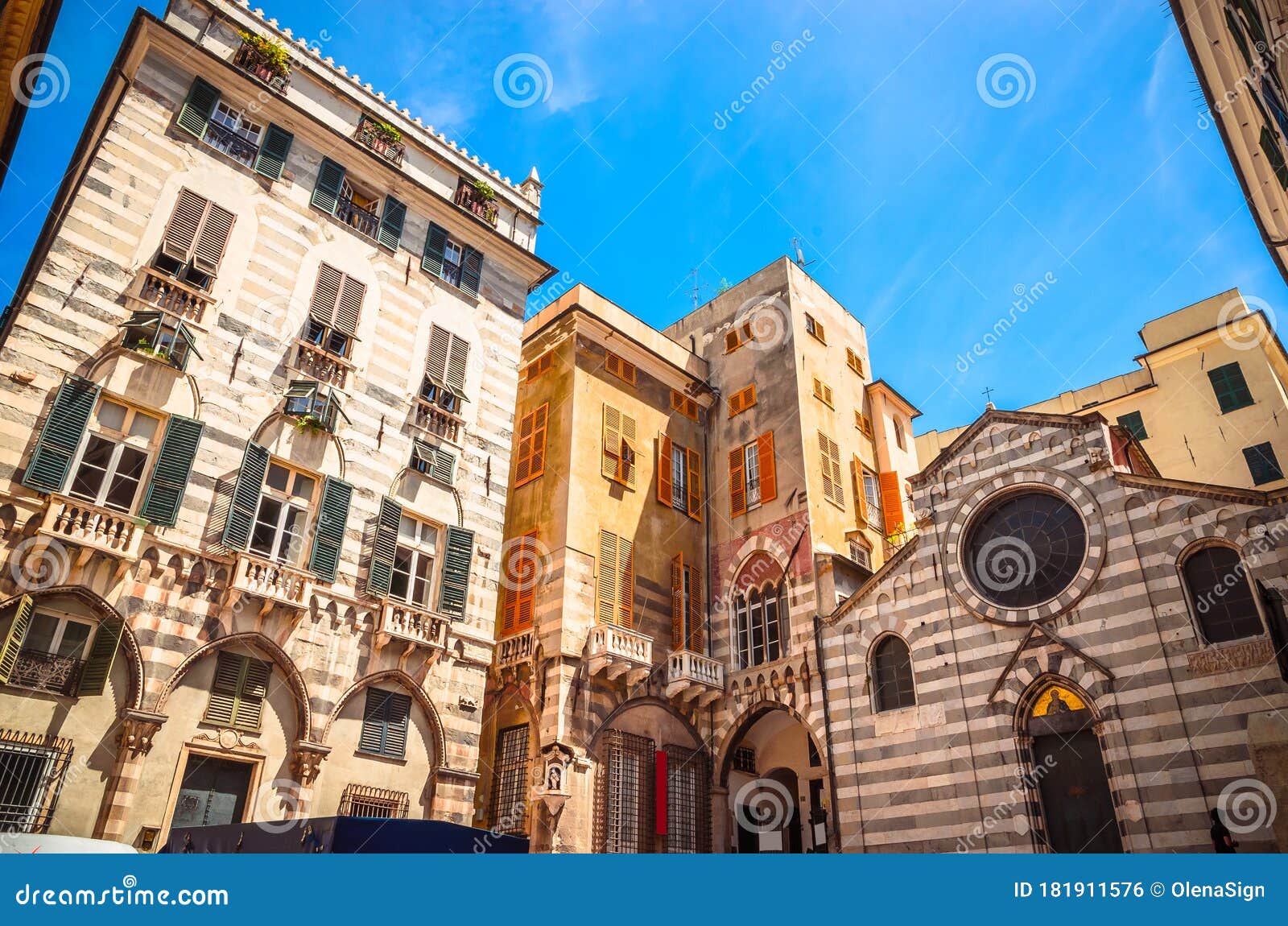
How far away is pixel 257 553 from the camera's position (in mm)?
16219

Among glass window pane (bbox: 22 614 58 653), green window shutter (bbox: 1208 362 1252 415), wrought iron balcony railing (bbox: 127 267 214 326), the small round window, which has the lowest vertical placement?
glass window pane (bbox: 22 614 58 653)

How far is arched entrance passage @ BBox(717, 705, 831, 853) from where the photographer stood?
78.2 feet

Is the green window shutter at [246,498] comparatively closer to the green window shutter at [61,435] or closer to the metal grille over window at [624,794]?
the green window shutter at [61,435]

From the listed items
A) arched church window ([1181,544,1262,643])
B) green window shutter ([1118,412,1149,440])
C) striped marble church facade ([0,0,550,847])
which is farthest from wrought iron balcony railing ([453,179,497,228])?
green window shutter ([1118,412,1149,440])

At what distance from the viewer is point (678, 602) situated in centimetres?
2580

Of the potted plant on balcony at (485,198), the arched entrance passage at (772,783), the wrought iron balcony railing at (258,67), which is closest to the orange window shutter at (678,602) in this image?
the arched entrance passage at (772,783)

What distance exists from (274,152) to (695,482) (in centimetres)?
1574

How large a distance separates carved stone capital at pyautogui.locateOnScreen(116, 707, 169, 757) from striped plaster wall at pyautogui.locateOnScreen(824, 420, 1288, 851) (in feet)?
50.6

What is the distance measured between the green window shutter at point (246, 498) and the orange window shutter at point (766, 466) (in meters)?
15.0

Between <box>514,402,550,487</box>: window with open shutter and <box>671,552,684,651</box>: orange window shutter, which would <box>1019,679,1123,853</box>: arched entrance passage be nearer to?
<box>671,552,684,651</box>: orange window shutter

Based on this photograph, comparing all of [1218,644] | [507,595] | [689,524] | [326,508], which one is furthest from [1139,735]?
[326,508]

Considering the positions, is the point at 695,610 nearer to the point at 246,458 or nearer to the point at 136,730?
the point at 246,458

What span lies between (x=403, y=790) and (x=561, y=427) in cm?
1150

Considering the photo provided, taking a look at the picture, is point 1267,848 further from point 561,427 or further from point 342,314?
point 342,314
